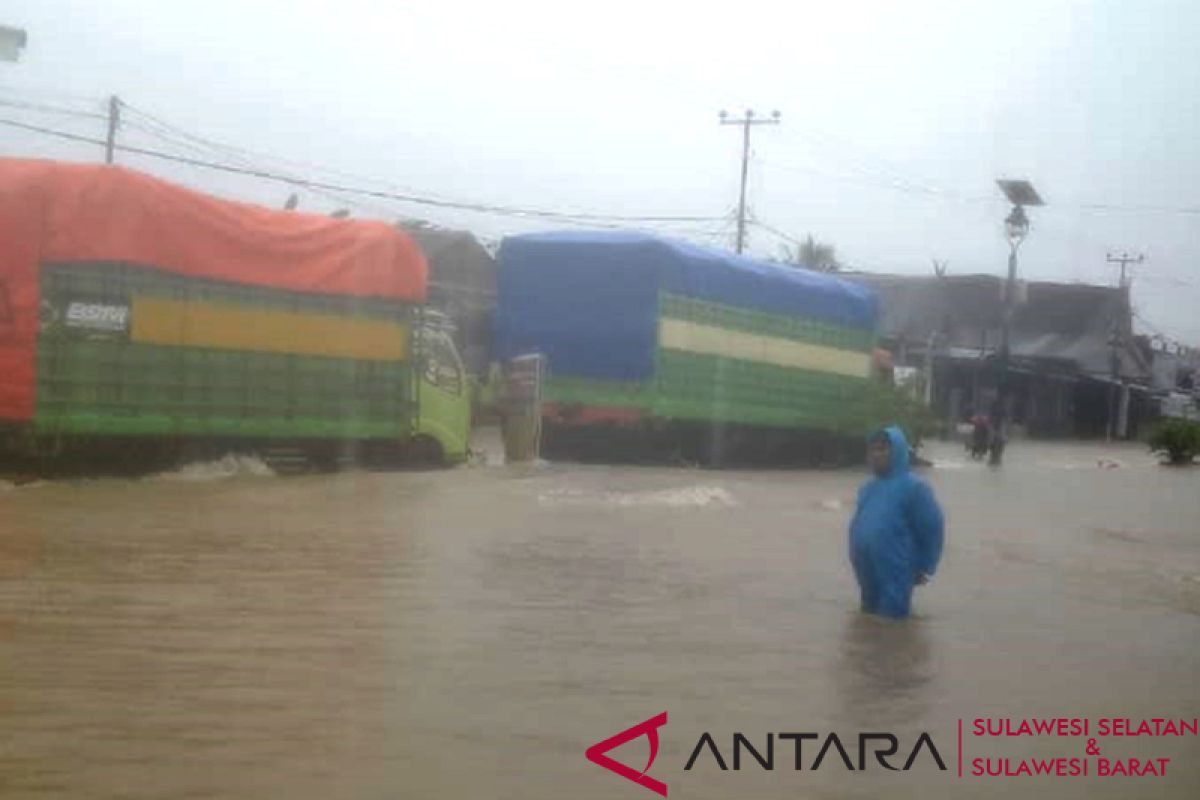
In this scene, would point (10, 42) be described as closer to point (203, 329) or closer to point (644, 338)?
point (203, 329)

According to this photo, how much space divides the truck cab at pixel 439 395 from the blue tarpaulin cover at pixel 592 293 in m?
2.39

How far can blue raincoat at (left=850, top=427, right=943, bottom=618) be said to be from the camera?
873cm

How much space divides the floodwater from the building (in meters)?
32.0

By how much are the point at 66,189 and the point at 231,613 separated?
7.79 meters

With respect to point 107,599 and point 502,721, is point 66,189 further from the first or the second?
point 502,721

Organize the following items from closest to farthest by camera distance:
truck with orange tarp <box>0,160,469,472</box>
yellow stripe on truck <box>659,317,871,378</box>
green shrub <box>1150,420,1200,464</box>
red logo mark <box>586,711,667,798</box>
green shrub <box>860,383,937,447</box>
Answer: red logo mark <box>586,711,667,798</box> → truck with orange tarp <box>0,160,469,472</box> → yellow stripe on truck <box>659,317,871,378</box> → green shrub <box>860,383,937,447</box> → green shrub <box>1150,420,1200,464</box>

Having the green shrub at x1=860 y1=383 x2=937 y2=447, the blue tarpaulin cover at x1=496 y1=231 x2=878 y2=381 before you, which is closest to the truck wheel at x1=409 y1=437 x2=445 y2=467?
the blue tarpaulin cover at x1=496 y1=231 x2=878 y2=381

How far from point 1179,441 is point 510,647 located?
28.8 m

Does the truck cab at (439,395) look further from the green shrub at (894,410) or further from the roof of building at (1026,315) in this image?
the roof of building at (1026,315)

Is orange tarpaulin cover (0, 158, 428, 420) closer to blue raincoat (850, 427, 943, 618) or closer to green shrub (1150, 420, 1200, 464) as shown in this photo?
blue raincoat (850, 427, 943, 618)

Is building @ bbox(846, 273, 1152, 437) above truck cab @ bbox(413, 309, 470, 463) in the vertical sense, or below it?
above

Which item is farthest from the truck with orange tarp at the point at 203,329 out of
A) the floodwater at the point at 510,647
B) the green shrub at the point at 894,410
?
the green shrub at the point at 894,410

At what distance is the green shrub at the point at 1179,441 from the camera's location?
34344 mm

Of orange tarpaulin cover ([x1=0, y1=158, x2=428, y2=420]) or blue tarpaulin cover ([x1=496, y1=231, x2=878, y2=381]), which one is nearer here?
orange tarpaulin cover ([x1=0, y1=158, x2=428, y2=420])
